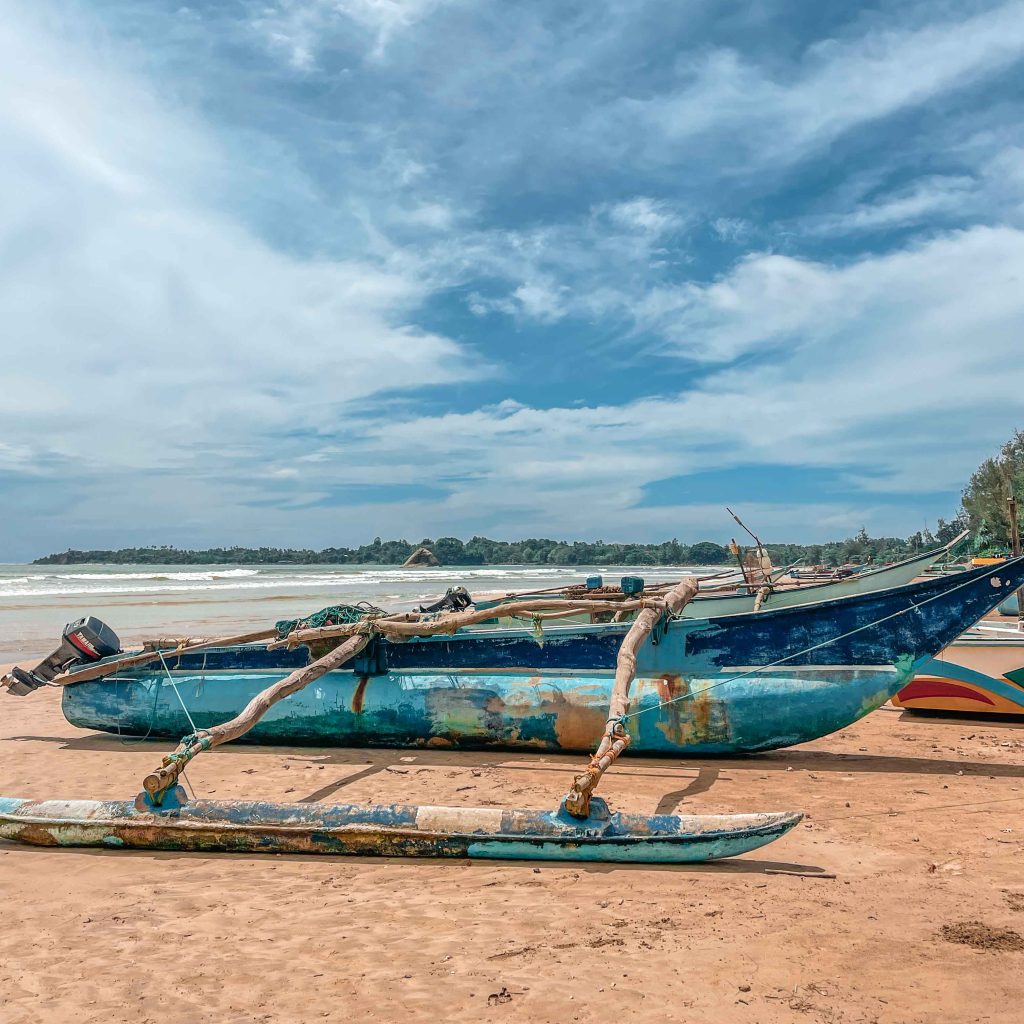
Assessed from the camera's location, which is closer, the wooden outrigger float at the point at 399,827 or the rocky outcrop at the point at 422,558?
the wooden outrigger float at the point at 399,827

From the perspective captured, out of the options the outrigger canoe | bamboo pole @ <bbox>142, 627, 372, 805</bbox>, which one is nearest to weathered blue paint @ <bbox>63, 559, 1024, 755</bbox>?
bamboo pole @ <bbox>142, 627, 372, 805</bbox>

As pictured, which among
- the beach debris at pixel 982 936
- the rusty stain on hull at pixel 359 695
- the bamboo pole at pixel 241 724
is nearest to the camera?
the beach debris at pixel 982 936

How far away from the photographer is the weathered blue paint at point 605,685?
655 cm

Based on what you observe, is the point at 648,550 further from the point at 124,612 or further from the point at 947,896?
the point at 947,896

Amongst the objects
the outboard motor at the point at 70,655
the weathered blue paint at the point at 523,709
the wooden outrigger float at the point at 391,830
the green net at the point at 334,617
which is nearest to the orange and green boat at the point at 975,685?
the weathered blue paint at the point at 523,709

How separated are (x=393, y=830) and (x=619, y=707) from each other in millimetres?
1583

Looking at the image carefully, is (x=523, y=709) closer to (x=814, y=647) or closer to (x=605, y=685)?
(x=605, y=685)

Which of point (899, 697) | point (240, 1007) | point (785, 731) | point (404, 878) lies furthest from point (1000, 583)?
point (240, 1007)

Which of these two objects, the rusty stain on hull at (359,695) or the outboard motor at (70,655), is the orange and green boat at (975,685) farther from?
the outboard motor at (70,655)

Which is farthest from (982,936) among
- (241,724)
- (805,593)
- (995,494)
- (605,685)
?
(995,494)

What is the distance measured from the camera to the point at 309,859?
459 centimetres

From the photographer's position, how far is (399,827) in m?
4.52

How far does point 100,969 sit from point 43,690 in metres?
10.3

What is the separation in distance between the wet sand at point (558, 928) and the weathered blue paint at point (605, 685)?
91cm
